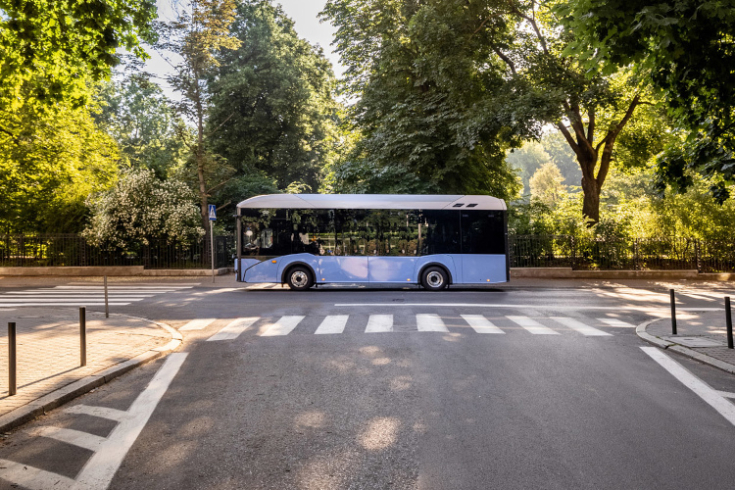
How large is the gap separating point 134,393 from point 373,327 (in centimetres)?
518

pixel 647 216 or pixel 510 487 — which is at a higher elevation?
pixel 647 216

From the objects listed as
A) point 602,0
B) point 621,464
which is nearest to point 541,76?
point 602,0

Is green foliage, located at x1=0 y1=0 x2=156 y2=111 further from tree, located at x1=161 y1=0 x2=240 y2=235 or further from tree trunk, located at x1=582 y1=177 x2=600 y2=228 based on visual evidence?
tree trunk, located at x1=582 y1=177 x2=600 y2=228

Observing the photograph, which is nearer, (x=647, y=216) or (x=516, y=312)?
(x=516, y=312)

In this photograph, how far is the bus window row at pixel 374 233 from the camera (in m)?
18.3

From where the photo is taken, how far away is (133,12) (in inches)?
389

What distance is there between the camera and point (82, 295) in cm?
1695

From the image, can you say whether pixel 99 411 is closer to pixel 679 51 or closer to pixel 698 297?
pixel 679 51

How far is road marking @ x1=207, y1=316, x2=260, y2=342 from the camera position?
9781 millimetres

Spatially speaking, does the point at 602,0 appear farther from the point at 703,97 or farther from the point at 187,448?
the point at 187,448

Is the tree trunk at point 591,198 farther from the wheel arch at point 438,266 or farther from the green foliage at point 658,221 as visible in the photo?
the wheel arch at point 438,266

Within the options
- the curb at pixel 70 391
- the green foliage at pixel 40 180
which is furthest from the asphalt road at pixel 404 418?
the green foliage at pixel 40 180

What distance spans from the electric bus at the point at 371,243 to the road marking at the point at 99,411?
12.5 m

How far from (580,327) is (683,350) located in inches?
100.0
